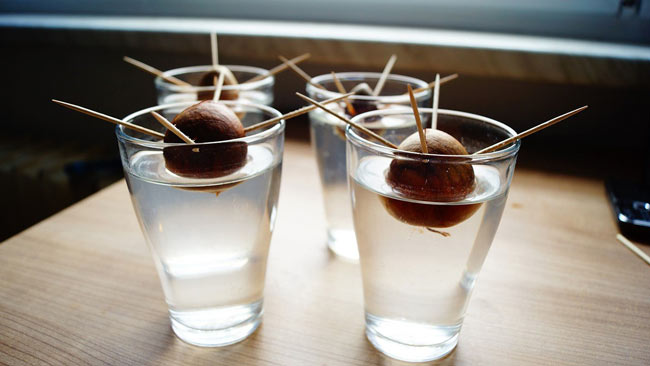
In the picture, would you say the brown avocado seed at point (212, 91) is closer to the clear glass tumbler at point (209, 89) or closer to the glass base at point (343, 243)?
the clear glass tumbler at point (209, 89)

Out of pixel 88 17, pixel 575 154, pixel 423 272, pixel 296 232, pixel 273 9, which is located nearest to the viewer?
pixel 423 272

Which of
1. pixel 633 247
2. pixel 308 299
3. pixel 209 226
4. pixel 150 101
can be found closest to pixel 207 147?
pixel 209 226

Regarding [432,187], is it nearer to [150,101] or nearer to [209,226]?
[209,226]

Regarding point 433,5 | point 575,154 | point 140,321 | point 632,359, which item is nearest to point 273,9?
point 433,5

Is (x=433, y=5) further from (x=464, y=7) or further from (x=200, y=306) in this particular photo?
(x=200, y=306)

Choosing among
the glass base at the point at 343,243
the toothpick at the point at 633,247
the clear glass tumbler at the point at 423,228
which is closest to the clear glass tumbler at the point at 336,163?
the glass base at the point at 343,243

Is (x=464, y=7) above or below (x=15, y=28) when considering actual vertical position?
above

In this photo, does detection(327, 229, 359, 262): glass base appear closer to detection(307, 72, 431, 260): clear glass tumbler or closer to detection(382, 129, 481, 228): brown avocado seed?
detection(307, 72, 431, 260): clear glass tumbler
